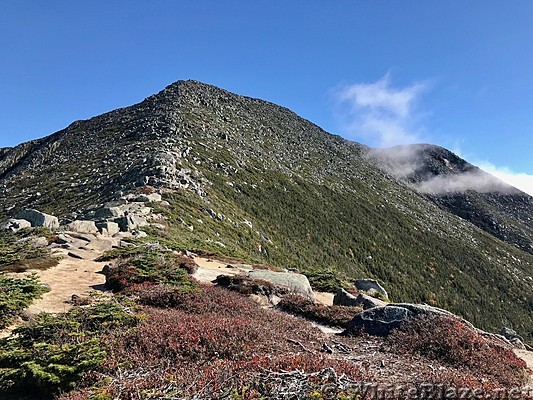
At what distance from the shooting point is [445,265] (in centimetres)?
6556

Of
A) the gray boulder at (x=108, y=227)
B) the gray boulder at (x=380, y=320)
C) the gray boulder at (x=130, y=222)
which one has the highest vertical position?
the gray boulder at (x=130, y=222)

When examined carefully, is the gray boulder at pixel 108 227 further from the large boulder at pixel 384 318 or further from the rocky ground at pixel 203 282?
the large boulder at pixel 384 318

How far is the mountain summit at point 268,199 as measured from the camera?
41.6m

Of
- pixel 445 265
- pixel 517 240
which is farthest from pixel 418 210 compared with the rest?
pixel 517 240

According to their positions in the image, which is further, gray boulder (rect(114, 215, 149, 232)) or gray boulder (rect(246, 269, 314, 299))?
gray boulder (rect(114, 215, 149, 232))

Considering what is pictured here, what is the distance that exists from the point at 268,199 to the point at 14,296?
47700 millimetres

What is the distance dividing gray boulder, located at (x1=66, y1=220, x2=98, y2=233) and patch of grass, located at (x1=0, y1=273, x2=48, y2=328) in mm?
13076

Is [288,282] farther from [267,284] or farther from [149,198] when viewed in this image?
[149,198]

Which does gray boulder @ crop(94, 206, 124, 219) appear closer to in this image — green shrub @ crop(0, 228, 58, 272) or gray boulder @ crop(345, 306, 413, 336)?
green shrub @ crop(0, 228, 58, 272)

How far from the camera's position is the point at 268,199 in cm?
5809

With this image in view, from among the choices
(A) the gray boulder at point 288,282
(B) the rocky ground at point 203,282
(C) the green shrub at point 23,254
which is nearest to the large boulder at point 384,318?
(B) the rocky ground at point 203,282

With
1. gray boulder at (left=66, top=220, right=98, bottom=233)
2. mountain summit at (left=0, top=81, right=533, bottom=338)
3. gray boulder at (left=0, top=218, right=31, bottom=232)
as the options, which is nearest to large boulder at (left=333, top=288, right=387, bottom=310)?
mountain summit at (left=0, top=81, right=533, bottom=338)

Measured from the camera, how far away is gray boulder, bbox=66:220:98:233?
986 inches

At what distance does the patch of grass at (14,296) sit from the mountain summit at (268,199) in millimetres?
13081
